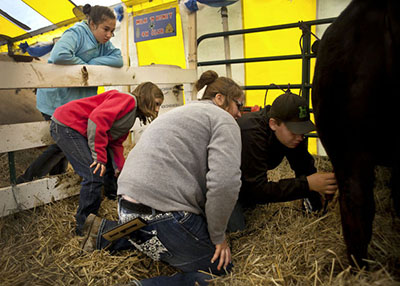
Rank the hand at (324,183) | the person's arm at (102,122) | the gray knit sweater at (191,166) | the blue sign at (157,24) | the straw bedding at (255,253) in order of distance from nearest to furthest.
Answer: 1. the straw bedding at (255,253)
2. the gray knit sweater at (191,166)
3. the hand at (324,183)
4. the person's arm at (102,122)
5. the blue sign at (157,24)

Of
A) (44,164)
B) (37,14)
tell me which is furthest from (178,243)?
(37,14)

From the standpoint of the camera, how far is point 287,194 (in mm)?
1792

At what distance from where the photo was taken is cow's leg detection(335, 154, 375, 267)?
Answer: 112cm

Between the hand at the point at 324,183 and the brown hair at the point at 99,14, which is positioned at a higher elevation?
the brown hair at the point at 99,14

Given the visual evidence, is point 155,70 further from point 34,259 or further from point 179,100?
point 34,259

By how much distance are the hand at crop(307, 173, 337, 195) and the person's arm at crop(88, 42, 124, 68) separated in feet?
6.66

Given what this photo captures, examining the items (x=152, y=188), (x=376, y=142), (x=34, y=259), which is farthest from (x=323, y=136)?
(x=34, y=259)

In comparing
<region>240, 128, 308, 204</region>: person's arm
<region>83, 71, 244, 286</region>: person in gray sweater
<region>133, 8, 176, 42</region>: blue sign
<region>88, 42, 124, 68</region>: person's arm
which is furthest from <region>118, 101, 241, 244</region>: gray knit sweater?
<region>133, 8, 176, 42</region>: blue sign

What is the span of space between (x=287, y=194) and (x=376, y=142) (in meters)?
0.77

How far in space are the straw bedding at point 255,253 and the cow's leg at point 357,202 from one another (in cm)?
8

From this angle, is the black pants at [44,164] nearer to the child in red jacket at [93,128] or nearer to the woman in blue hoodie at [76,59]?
the woman in blue hoodie at [76,59]

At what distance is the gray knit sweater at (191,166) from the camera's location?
1411 millimetres

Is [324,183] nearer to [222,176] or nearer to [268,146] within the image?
[268,146]

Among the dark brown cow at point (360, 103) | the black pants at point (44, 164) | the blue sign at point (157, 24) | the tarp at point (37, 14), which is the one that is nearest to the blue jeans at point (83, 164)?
the black pants at point (44, 164)
